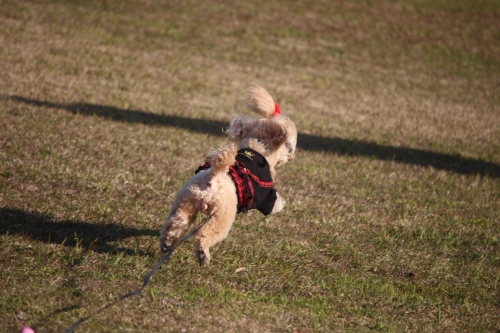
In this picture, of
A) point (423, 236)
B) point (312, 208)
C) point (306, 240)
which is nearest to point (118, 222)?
point (306, 240)

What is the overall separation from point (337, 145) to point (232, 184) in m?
4.81

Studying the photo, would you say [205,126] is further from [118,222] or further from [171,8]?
[171,8]

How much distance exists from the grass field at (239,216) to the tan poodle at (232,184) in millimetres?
381

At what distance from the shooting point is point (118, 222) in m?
5.23

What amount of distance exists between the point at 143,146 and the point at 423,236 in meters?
3.67

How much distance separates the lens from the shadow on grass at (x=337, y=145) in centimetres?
859

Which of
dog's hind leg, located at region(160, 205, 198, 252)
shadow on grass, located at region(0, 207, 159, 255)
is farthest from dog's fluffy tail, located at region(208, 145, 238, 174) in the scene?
shadow on grass, located at region(0, 207, 159, 255)

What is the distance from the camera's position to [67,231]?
4.91 m

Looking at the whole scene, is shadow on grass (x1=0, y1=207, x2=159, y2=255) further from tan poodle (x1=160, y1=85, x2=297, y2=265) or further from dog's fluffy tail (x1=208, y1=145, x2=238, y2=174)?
dog's fluffy tail (x1=208, y1=145, x2=238, y2=174)

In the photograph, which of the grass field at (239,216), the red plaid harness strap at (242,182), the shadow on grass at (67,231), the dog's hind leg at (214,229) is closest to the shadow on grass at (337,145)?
the grass field at (239,216)

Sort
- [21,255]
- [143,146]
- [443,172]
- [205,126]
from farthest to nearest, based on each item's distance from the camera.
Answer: [205,126]
[443,172]
[143,146]
[21,255]

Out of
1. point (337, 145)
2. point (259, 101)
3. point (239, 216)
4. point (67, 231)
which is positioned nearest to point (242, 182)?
point (259, 101)

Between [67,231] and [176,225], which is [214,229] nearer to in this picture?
[176,225]

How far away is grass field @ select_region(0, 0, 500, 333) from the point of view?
4234 mm
